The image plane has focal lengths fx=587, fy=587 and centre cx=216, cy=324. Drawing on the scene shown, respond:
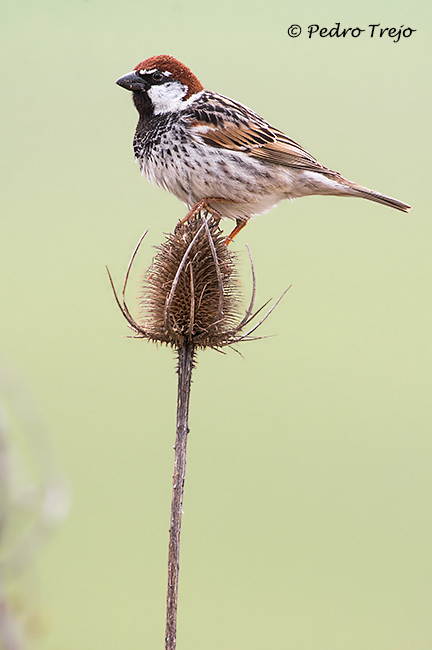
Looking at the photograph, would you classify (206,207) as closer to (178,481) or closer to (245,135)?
(245,135)

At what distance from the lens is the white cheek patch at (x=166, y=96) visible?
428cm

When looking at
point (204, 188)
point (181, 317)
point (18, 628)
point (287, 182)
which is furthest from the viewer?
point (287, 182)

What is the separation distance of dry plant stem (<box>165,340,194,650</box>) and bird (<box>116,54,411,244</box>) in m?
1.09

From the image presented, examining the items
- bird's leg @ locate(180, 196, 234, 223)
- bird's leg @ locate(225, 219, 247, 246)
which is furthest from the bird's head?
bird's leg @ locate(225, 219, 247, 246)

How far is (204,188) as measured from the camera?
421cm

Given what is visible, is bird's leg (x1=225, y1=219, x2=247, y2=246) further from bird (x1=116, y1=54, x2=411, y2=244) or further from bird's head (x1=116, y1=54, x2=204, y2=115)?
bird's head (x1=116, y1=54, x2=204, y2=115)

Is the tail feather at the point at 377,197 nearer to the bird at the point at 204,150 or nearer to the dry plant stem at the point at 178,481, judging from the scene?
the bird at the point at 204,150

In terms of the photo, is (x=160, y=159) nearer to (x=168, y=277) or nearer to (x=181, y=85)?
(x=181, y=85)

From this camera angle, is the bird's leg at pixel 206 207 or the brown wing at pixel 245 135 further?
the brown wing at pixel 245 135

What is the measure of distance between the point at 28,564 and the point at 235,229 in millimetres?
2936

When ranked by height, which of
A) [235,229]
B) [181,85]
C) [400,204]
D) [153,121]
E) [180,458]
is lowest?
[180,458]

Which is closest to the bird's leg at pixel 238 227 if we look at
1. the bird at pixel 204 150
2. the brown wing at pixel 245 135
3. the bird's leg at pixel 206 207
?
the bird at pixel 204 150

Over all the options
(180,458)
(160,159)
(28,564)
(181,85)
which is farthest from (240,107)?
(28,564)

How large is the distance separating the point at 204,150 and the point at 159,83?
0.60 m
